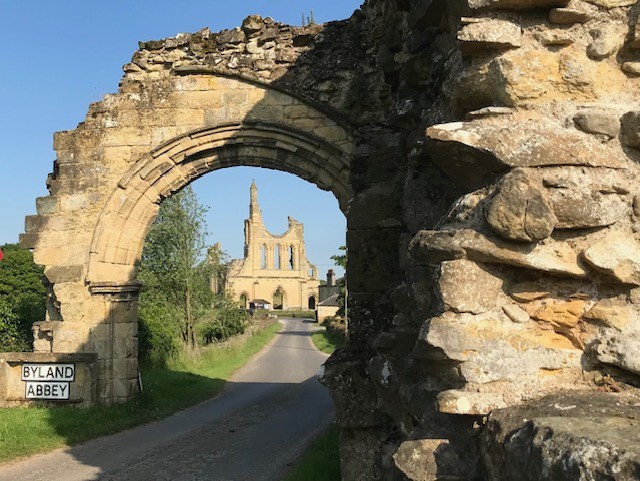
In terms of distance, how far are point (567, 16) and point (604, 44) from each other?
15 centimetres

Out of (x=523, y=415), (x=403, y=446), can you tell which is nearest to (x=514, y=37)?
(x=523, y=415)

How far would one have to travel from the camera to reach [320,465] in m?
5.77

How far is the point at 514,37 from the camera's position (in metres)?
2.03

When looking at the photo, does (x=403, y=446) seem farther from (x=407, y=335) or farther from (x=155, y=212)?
(x=155, y=212)

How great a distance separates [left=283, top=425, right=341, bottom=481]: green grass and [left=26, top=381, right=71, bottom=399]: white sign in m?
4.30

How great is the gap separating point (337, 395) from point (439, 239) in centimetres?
176

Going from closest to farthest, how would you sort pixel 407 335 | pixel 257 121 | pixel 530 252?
pixel 530 252 → pixel 407 335 → pixel 257 121

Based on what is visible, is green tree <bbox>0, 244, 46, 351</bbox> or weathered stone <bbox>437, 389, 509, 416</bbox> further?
green tree <bbox>0, 244, 46, 351</bbox>

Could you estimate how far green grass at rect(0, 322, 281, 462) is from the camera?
7.59 meters

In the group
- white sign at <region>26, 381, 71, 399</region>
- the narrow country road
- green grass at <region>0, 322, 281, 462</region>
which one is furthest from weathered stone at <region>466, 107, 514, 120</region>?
white sign at <region>26, 381, 71, 399</region>

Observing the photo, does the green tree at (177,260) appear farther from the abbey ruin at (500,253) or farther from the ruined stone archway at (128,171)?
the abbey ruin at (500,253)

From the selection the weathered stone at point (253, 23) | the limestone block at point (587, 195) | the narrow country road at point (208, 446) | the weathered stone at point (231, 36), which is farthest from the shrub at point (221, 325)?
the limestone block at point (587, 195)

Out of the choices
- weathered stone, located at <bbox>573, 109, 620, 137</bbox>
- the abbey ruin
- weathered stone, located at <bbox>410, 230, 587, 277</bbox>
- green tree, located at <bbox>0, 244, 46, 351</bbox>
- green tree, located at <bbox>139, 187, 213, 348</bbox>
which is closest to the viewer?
the abbey ruin

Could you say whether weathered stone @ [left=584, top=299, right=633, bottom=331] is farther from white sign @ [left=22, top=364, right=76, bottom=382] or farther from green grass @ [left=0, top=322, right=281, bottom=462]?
white sign @ [left=22, top=364, right=76, bottom=382]
